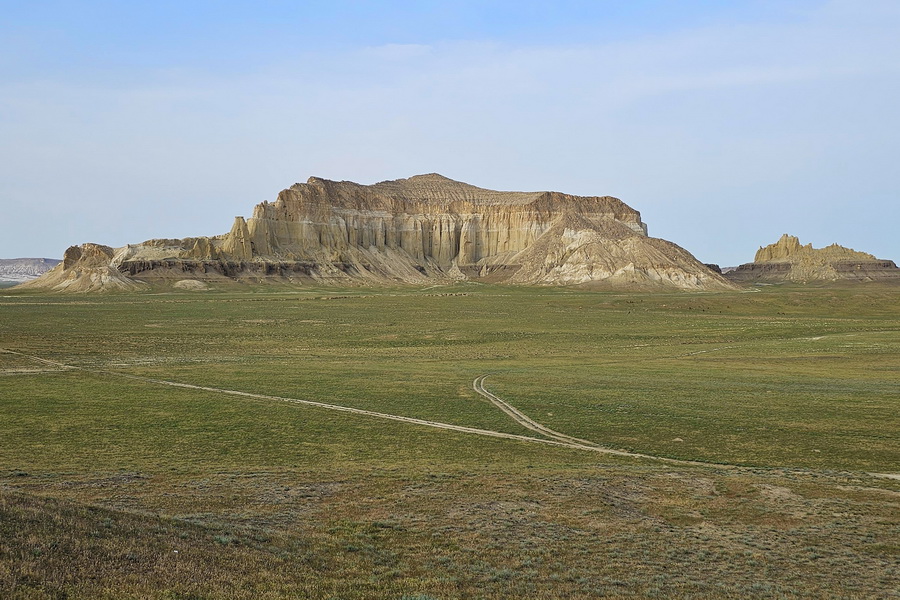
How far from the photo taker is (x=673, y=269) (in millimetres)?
194625

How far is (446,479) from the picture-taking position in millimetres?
21562

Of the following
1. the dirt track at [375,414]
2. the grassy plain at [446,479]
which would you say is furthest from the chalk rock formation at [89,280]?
the dirt track at [375,414]

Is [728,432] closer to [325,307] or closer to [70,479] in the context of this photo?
[70,479]

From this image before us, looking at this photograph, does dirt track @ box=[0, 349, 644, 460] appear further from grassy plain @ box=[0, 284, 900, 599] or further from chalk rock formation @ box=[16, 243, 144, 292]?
chalk rock formation @ box=[16, 243, 144, 292]

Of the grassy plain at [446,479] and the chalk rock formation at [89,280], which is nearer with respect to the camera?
the grassy plain at [446,479]

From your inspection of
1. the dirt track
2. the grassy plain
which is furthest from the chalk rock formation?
the dirt track

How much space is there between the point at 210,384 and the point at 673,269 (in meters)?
168

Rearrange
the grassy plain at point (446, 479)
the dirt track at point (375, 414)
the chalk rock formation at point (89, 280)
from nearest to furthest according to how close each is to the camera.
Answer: the grassy plain at point (446, 479) < the dirt track at point (375, 414) < the chalk rock formation at point (89, 280)

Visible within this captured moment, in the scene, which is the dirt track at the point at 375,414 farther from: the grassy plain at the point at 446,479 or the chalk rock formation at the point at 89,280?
the chalk rock formation at the point at 89,280

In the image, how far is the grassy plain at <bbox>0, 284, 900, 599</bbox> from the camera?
13523 mm

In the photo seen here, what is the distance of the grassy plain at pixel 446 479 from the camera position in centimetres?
1352

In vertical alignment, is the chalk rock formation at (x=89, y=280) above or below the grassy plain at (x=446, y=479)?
above

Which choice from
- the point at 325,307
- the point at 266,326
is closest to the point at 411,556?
the point at 266,326

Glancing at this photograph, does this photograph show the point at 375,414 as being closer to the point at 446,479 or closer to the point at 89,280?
the point at 446,479
